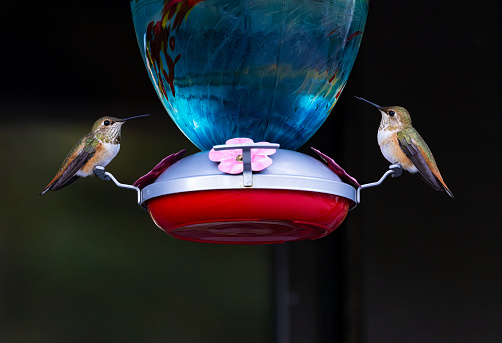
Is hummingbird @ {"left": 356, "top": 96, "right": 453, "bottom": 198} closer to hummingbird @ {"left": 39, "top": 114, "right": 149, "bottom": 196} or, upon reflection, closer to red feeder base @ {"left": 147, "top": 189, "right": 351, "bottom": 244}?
red feeder base @ {"left": 147, "top": 189, "right": 351, "bottom": 244}

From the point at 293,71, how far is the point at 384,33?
1425 mm

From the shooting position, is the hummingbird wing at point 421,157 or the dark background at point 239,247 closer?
the hummingbird wing at point 421,157

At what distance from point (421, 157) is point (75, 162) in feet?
1.96

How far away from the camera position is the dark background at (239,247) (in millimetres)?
2605

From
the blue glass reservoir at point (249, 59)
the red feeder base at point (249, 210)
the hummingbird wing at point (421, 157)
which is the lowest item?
the red feeder base at point (249, 210)

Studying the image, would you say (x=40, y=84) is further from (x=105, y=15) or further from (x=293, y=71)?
(x=293, y=71)

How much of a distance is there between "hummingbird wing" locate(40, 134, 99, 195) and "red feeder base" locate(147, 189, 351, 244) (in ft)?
0.47

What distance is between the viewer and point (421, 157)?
4.33ft

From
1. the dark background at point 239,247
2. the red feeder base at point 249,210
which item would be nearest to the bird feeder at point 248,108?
the red feeder base at point 249,210

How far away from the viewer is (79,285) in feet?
8.83

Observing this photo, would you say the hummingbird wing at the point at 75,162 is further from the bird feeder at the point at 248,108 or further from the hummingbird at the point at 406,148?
the hummingbird at the point at 406,148

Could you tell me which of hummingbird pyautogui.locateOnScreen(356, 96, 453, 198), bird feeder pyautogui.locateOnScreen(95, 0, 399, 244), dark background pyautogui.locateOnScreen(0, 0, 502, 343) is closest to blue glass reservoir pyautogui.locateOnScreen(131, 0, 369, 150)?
bird feeder pyautogui.locateOnScreen(95, 0, 399, 244)

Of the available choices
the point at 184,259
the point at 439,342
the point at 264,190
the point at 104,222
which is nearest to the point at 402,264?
the point at 439,342

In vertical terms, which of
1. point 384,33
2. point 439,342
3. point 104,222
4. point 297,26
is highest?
point 384,33
